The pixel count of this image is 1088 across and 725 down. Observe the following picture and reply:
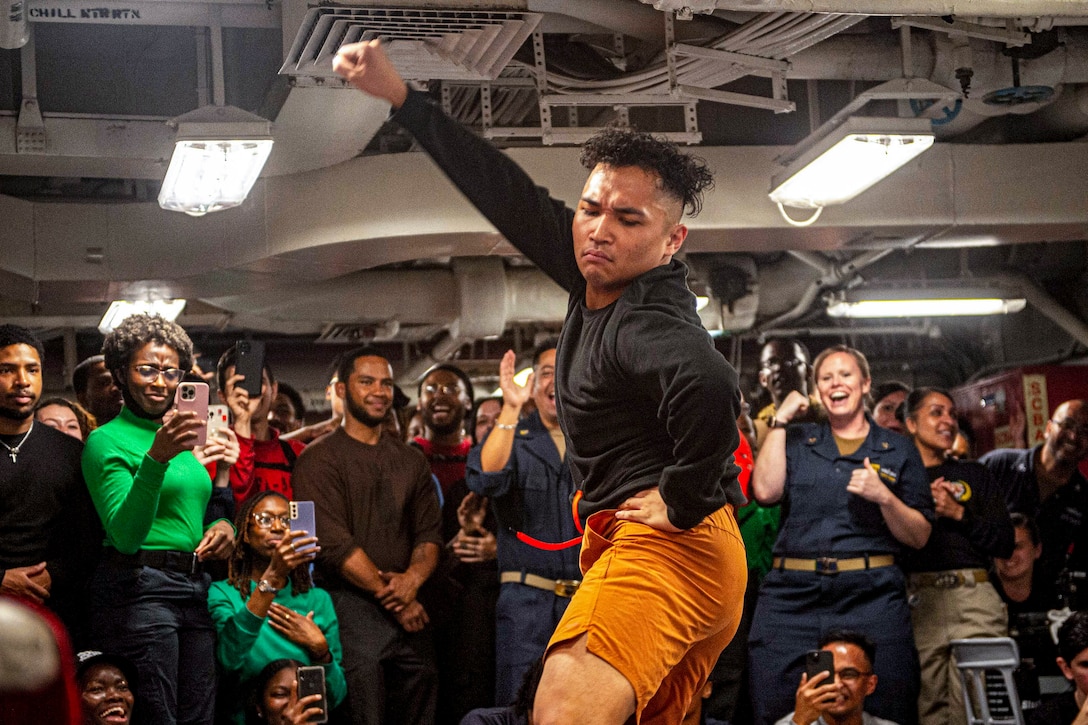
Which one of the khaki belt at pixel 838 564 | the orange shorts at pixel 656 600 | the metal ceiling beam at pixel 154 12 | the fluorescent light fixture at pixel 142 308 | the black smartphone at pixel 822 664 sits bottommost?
the black smartphone at pixel 822 664

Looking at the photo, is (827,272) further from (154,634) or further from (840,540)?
(154,634)

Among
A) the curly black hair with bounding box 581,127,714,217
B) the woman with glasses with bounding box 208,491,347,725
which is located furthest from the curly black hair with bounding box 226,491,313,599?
the curly black hair with bounding box 581,127,714,217

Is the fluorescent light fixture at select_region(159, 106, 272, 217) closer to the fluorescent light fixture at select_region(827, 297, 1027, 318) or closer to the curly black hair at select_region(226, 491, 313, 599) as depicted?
the curly black hair at select_region(226, 491, 313, 599)

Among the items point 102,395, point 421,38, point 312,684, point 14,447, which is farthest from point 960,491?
point 14,447

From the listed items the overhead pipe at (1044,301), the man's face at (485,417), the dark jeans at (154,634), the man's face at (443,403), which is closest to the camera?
the dark jeans at (154,634)

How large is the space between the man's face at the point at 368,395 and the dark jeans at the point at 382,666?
72 cm

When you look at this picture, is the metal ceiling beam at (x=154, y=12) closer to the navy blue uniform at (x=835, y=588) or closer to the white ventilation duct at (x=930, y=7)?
the white ventilation duct at (x=930, y=7)

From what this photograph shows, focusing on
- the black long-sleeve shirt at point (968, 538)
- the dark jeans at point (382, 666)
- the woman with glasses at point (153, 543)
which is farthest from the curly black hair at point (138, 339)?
the black long-sleeve shirt at point (968, 538)

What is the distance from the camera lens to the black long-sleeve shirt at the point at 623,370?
98.7 inches

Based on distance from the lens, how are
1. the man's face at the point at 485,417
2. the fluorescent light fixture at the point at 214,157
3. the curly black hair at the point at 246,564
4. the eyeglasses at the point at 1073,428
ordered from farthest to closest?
the man's face at the point at 485,417 → the eyeglasses at the point at 1073,428 → the fluorescent light fixture at the point at 214,157 → the curly black hair at the point at 246,564

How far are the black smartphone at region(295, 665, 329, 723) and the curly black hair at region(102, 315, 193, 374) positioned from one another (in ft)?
3.71

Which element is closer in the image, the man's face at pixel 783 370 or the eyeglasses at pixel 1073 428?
the man's face at pixel 783 370

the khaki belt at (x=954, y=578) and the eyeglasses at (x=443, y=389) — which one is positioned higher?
the eyeglasses at (x=443, y=389)

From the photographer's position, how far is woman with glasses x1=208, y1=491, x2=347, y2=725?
15.2ft
